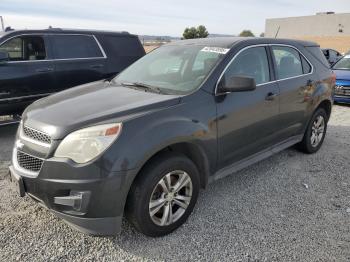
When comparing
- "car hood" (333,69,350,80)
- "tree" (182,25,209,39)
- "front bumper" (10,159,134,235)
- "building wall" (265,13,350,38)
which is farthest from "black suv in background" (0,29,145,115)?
"building wall" (265,13,350,38)

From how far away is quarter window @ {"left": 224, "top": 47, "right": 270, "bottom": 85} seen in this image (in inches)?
147

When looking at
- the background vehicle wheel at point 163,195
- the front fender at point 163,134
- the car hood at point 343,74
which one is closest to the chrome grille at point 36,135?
the front fender at point 163,134

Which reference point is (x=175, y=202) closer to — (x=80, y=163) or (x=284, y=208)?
(x=80, y=163)

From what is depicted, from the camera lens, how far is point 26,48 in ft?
20.8

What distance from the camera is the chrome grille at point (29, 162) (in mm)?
2818

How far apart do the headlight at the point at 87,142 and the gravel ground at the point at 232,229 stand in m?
0.87

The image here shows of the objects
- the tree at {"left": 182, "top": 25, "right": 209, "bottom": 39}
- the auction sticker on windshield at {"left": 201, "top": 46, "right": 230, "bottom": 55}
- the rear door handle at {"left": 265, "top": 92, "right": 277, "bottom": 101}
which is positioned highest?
the auction sticker on windshield at {"left": 201, "top": 46, "right": 230, "bottom": 55}

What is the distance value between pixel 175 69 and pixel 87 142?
5.21 feet

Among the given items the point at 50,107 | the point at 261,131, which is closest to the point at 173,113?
the point at 50,107

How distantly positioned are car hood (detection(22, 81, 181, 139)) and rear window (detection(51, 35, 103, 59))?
3.18 meters

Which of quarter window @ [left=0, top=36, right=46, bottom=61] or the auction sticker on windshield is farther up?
the auction sticker on windshield

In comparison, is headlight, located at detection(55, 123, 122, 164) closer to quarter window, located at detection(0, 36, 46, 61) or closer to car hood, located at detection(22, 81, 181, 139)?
car hood, located at detection(22, 81, 181, 139)

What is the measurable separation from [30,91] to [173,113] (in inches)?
158

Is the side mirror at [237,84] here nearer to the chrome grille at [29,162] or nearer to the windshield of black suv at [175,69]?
the windshield of black suv at [175,69]
